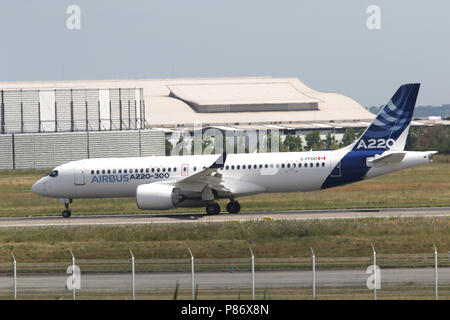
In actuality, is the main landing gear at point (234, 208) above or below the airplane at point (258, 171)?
below

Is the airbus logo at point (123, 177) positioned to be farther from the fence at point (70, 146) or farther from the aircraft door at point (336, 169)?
the fence at point (70, 146)

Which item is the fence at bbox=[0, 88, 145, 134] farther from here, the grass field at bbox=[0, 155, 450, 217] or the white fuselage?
the white fuselage

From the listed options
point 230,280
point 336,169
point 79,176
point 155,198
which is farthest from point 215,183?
point 230,280

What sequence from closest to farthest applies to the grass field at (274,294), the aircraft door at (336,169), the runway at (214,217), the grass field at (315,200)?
the grass field at (274,294) < the runway at (214,217) < the aircraft door at (336,169) < the grass field at (315,200)

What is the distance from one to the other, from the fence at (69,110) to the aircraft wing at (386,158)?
69655mm

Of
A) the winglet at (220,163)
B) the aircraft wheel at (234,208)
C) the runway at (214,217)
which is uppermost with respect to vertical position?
the winglet at (220,163)

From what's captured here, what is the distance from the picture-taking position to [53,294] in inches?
811

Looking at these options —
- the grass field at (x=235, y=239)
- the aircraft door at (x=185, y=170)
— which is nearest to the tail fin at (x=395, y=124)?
the grass field at (x=235, y=239)

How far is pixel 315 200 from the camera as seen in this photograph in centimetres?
4722

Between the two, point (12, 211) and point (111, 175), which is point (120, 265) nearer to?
point (111, 175)

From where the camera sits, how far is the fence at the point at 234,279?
19938 millimetres

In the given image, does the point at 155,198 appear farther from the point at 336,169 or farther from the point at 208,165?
the point at 336,169

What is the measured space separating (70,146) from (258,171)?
196 ft

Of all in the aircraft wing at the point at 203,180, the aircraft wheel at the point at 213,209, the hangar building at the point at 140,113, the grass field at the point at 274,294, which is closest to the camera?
the grass field at the point at 274,294
